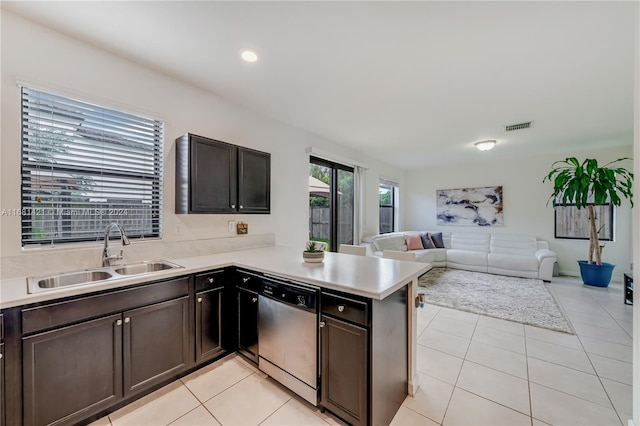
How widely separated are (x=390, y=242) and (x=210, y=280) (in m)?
4.16

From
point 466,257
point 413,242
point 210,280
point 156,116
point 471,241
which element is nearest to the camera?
point 210,280

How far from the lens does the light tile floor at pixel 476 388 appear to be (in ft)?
5.42

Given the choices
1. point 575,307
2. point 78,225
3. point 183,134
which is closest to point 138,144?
point 183,134

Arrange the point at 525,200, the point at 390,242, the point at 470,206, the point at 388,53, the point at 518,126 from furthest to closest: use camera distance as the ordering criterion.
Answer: the point at 470,206 → the point at 525,200 → the point at 390,242 → the point at 518,126 → the point at 388,53

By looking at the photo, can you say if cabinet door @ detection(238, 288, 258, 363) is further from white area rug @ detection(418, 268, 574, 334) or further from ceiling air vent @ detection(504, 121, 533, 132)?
ceiling air vent @ detection(504, 121, 533, 132)

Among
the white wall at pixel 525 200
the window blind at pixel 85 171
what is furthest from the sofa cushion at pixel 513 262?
the window blind at pixel 85 171

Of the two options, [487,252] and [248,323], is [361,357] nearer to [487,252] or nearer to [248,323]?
[248,323]

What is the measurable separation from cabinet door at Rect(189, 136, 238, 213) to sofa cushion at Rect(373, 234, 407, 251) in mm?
3336

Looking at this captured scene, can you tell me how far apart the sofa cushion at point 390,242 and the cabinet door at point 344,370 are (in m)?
3.64

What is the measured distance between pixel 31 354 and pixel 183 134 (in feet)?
6.40

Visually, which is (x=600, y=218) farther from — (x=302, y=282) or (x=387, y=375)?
(x=302, y=282)

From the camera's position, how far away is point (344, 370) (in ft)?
5.06

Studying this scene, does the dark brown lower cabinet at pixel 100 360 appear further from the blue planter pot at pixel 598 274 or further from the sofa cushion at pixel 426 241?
the blue planter pot at pixel 598 274

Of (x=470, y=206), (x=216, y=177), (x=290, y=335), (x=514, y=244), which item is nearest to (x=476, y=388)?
(x=290, y=335)
